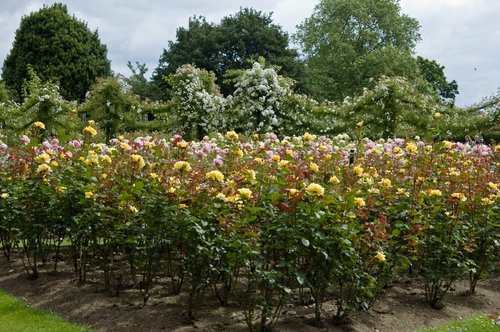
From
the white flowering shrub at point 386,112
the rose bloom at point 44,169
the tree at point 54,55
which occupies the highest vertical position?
the tree at point 54,55

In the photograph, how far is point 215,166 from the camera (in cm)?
484

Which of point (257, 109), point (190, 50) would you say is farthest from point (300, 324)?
point (190, 50)

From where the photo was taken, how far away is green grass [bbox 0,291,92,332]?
13.0 ft

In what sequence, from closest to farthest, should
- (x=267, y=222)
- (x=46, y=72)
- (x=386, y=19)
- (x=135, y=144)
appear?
(x=267, y=222), (x=135, y=144), (x=46, y=72), (x=386, y=19)

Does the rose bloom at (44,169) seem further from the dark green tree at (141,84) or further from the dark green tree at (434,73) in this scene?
the dark green tree at (434,73)

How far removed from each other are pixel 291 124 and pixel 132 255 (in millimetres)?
10769

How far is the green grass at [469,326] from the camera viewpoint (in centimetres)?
418

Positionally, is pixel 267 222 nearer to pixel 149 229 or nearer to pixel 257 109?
pixel 149 229

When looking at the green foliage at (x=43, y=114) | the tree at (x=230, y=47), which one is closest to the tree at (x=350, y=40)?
the tree at (x=230, y=47)

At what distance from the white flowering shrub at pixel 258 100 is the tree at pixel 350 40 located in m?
17.8

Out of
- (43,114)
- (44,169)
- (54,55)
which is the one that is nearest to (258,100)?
(43,114)

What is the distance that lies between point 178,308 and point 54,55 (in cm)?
2682

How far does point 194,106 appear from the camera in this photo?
49.5ft

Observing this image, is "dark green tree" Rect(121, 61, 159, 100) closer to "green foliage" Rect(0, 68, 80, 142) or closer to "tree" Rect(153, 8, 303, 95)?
"tree" Rect(153, 8, 303, 95)
